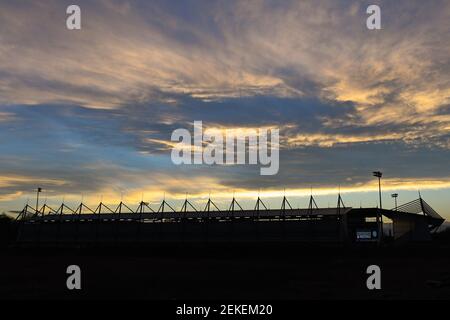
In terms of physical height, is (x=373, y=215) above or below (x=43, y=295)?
above

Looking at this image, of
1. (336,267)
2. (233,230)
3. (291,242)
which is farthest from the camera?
(233,230)

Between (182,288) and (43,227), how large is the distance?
111075 millimetres

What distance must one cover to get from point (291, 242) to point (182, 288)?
62.6 meters

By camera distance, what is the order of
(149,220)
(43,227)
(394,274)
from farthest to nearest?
(43,227), (149,220), (394,274)

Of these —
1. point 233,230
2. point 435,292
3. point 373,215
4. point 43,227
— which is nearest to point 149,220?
point 233,230

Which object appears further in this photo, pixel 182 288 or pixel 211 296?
pixel 182 288

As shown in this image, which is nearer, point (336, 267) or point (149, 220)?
point (336, 267)

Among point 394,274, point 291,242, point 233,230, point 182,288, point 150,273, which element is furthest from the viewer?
point 233,230

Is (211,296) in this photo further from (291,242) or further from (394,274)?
(291,242)

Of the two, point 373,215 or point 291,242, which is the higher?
point 373,215
